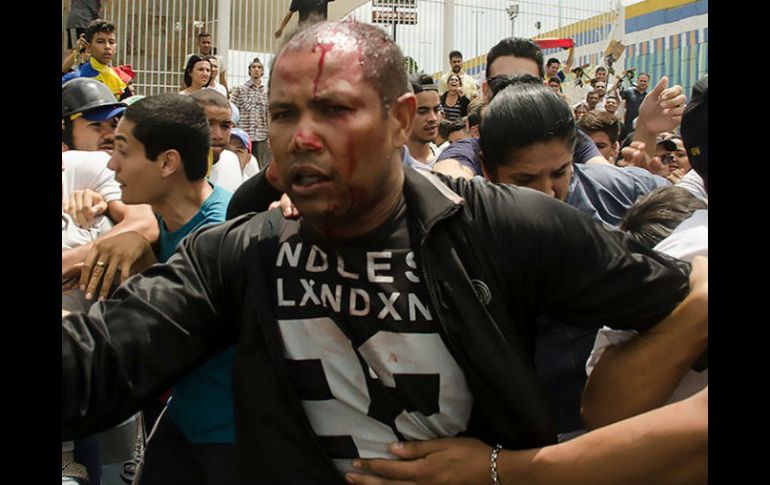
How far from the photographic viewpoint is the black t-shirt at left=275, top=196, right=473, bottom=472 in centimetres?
172

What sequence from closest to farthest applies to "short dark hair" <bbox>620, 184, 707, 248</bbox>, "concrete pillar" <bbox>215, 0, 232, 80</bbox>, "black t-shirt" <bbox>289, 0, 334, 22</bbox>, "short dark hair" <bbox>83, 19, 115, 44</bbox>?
"short dark hair" <bbox>620, 184, 707, 248</bbox> → "black t-shirt" <bbox>289, 0, 334, 22</bbox> → "short dark hair" <bbox>83, 19, 115, 44</bbox> → "concrete pillar" <bbox>215, 0, 232, 80</bbox>

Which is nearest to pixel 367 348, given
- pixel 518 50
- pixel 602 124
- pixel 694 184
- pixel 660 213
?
pixel 660 213

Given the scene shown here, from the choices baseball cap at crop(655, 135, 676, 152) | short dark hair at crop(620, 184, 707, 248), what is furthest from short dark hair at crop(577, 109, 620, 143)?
short dark hair at crop(620, 184, 707, 248)

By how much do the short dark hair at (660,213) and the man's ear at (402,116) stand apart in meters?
0.62

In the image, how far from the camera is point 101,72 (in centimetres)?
766

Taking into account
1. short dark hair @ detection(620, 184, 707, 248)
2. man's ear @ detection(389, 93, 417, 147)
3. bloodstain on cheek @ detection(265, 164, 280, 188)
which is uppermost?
man's ear @ detection(389, 93, 417, 147)

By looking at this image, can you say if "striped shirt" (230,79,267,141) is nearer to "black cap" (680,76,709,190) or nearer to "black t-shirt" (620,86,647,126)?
"black t-shirt" (620,86,647,126)

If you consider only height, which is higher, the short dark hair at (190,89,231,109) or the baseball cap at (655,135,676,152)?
the short dark hair at (190,89,231,109)

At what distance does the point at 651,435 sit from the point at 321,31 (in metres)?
1.09

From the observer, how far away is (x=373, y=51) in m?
1.80

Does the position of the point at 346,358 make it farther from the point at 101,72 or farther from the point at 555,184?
the point at 101,72
